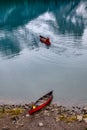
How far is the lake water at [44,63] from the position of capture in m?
46.6

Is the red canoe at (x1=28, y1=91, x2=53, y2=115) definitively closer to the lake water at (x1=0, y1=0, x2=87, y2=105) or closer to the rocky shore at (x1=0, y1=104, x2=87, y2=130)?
the rocky shore at (x1=0, y1=104, x2=87, y2=130)

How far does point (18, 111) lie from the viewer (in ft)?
Result: 130

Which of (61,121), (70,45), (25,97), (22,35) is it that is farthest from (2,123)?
(22,35)

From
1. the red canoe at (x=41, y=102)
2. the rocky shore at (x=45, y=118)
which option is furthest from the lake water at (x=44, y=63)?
the rocky shore at (x=45, y=118)

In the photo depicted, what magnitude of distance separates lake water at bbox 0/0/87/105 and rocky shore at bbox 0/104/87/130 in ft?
9.98

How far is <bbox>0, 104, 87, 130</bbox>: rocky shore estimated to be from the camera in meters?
34.8

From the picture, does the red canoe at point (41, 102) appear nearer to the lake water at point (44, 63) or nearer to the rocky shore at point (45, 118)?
the rocky shore at point (45, 118)

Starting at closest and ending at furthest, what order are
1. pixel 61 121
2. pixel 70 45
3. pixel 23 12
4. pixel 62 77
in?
pixel 61 121, pixel 62 77, pixel 70 45, pixel 23 12

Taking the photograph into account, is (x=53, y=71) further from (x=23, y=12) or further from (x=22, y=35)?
(x=23, y=12)

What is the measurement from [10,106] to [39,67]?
18.4 meters

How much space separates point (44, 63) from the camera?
6272 centimetres

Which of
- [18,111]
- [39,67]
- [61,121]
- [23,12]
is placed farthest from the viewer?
[23,12]

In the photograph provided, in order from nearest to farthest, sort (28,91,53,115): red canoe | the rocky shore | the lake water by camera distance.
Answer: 1. the rocky shore
2. (28,91,53,115): red canoe
3. the lake water

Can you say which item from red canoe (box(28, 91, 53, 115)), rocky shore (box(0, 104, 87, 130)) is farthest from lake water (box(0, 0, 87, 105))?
rocky shore (box(0, 104, 87, 130))
